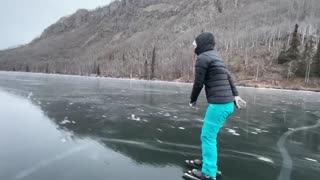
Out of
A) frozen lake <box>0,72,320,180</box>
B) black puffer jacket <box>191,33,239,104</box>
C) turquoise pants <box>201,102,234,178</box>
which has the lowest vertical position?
frozen lake <box>0,72,320,180</box>

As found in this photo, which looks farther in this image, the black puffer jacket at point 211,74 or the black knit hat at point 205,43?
the black knit hat at point 205,43

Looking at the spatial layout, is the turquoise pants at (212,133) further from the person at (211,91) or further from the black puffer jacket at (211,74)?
the black puffer jacket at (211,74)

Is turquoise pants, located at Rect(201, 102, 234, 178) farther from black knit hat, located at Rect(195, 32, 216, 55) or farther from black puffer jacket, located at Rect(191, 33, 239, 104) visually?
black knit hat, located at Rect(195, 32, 216, 55)

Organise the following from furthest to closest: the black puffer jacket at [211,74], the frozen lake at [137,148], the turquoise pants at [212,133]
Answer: the frozen lake at [137,148], the turquoise pants at [212,133], the black puffer jacket at [211,74]

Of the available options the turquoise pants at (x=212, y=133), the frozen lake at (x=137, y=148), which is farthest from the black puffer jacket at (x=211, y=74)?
the frozen lake at (x=137, y=148)

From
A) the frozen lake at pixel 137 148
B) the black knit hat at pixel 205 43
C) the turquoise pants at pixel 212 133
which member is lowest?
the frozen lake at pixel 137 148

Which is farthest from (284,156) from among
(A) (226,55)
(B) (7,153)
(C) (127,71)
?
(C) (127,71)

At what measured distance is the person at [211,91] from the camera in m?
5.41

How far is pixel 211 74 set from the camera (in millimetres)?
5465

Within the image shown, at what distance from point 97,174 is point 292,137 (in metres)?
6.51

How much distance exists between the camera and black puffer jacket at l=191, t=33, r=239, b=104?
537 centimetres

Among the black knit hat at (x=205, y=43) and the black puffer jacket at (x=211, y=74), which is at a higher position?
the black knit hat at (x=205, y=43)

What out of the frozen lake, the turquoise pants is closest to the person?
the turquoise pants

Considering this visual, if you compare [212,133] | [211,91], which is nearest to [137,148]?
[212,133]
